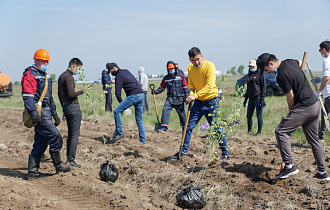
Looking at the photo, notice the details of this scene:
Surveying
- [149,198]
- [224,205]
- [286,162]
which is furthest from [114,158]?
[286,162]

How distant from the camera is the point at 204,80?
19.9 ft

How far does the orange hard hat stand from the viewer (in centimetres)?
554

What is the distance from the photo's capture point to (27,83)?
532 cm

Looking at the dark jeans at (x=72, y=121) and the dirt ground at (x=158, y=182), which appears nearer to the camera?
the dirt ground at (x=158, y=182)

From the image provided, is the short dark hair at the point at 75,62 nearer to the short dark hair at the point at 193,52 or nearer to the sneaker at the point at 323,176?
the short dark hair at the point at 193,52

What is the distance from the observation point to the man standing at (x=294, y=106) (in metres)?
4.68

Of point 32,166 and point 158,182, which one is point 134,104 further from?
point 32,166

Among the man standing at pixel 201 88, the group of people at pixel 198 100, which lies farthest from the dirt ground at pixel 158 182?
the man standing at pixel 201 88

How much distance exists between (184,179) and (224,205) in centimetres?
96

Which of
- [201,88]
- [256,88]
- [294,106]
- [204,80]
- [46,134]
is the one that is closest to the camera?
[294,106]

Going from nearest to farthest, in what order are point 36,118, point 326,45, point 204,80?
point 36,118 < point 204,80 < point 326,45

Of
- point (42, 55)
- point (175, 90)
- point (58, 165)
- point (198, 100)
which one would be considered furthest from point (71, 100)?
point (175, 90)

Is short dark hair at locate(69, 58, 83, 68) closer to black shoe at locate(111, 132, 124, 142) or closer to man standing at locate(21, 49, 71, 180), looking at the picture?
man standing at locate(21, 49, 71, 180)

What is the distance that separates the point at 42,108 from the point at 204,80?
2.90 m
